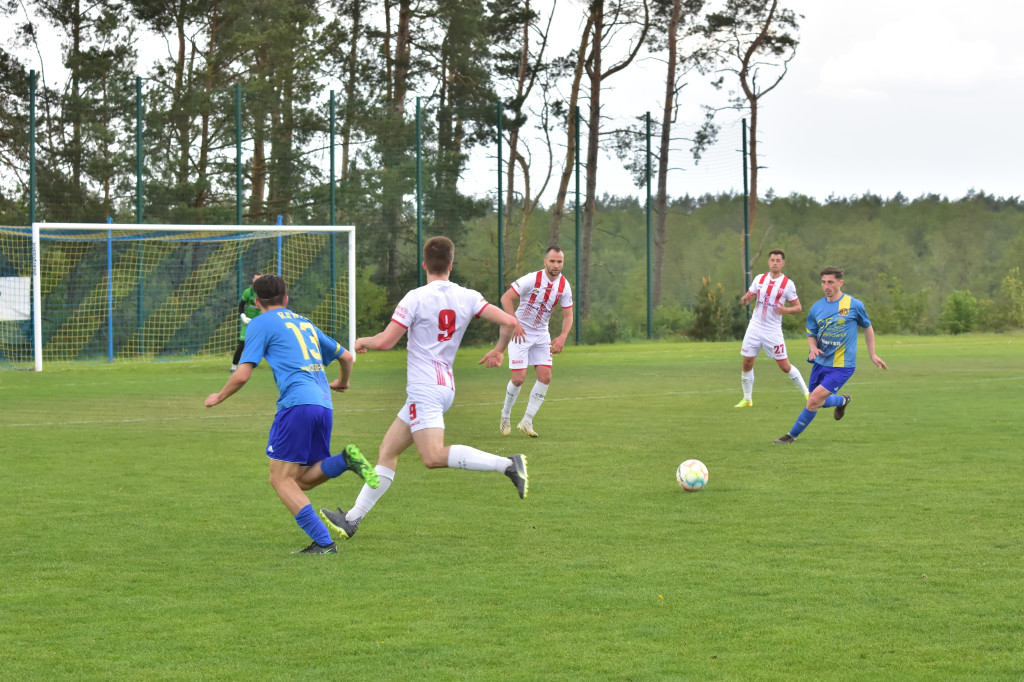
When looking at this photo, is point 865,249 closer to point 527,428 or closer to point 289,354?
point 527,428

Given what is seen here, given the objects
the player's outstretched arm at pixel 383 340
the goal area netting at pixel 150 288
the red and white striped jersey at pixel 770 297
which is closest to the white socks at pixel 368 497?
the player's outstretched arm at pixel 383 340

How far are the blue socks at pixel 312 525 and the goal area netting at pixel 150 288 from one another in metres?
18.6

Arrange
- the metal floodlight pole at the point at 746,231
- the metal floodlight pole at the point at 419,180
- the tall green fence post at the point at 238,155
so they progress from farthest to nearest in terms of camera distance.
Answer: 1. the metal floodlight pole at the point at 746,231
2. the metal floodlight pole at the point at 419,180
3. the tall green fence post at the point at 238,155

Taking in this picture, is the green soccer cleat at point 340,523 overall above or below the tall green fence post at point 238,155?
below

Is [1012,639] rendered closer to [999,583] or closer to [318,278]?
[999,583]

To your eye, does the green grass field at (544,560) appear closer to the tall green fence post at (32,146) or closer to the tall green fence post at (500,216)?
the tall green fence post at (32,146)

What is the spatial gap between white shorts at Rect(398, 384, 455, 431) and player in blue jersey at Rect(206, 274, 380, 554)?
50 cm

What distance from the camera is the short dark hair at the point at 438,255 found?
7.48m

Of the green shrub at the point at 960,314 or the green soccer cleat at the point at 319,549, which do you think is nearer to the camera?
the green soccer cleat at the point at 319,549

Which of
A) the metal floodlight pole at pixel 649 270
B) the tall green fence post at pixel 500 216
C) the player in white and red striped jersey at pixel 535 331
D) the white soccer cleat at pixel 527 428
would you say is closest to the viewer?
the white soccer cleat at pixel 527 428

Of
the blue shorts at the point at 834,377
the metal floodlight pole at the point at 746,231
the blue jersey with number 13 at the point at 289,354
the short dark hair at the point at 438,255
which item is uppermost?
the metal floodlight pole at the point at 746,231

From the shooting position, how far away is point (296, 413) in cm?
712

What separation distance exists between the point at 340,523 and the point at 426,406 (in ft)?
3.01

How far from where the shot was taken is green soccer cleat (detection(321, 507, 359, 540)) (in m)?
7.50
